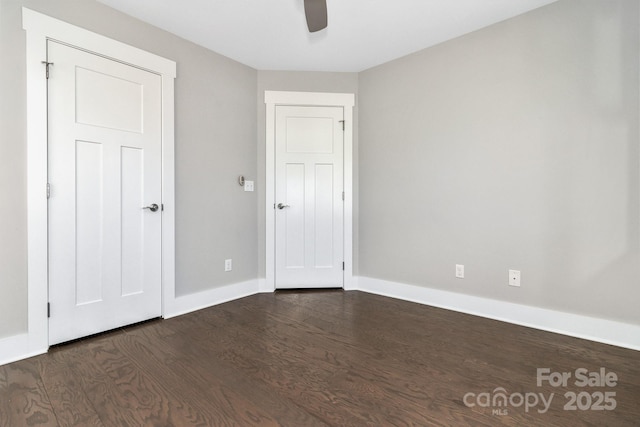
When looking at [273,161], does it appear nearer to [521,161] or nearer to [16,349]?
[521,161]

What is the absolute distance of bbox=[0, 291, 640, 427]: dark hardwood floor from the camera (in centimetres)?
135

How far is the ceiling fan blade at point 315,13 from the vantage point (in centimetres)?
160

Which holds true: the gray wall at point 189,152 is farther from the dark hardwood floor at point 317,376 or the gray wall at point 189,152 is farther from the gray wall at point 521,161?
the gray wall at point 521,161

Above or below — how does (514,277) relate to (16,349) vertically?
above

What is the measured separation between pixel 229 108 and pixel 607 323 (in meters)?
3.51

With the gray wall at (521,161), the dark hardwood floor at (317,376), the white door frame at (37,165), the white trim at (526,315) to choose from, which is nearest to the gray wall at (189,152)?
the white door frame at (37,165)

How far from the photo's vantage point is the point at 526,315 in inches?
93.3

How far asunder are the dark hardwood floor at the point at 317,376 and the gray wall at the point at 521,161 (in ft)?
1.61

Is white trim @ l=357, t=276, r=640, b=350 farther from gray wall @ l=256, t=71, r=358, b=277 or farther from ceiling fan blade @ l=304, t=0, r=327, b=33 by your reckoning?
ceiling fan blade @ l=304, t=0, r=327, b=33

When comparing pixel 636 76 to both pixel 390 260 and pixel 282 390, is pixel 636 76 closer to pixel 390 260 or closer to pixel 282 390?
pixel 390 260

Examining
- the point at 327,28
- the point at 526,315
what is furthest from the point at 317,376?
the point at 327,28

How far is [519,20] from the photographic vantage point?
2.36 meters

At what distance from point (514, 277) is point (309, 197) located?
202 centimetres

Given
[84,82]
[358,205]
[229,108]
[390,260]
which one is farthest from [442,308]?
[84,82]
